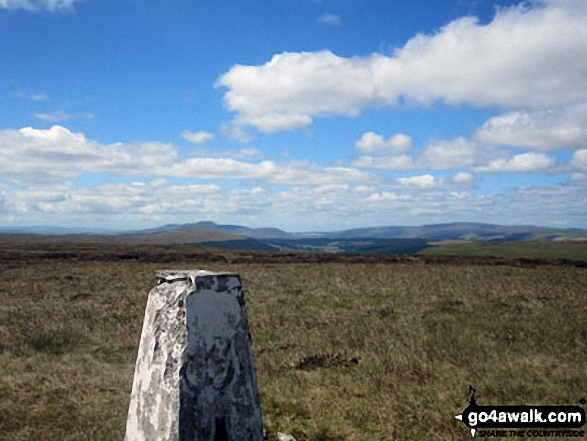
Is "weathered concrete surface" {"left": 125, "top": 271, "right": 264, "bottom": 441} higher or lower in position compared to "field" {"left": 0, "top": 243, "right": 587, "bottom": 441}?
higher

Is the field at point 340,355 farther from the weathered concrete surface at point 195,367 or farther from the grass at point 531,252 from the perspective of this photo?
the grass at point 531,252

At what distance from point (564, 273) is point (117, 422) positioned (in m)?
28.7

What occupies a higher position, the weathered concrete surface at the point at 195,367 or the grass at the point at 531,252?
the weathered concrete surface at the point at 195,367

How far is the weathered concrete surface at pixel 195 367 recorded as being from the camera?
3732mm

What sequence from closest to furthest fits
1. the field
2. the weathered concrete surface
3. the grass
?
the weathered concrete surface, the field, the grass

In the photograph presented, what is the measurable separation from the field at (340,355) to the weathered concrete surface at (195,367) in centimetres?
332

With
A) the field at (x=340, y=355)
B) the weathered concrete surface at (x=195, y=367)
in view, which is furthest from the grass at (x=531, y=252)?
the weathered concrete surface at (x=195, y=367)

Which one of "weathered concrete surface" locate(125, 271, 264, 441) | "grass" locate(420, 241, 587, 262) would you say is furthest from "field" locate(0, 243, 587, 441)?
"grass" locate(420, 241, 587, 262)

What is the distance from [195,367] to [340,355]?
25.6 ft

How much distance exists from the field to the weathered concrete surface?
131 inches

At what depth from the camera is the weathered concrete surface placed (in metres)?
3.73

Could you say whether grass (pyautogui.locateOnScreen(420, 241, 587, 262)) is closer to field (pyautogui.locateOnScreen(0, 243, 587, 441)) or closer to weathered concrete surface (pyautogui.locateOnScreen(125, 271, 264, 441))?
field (pyautogui.locateOnScreen(0, 243, 587, 441))

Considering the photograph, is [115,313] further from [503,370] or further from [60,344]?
[503,370]

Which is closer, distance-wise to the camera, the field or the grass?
the field
